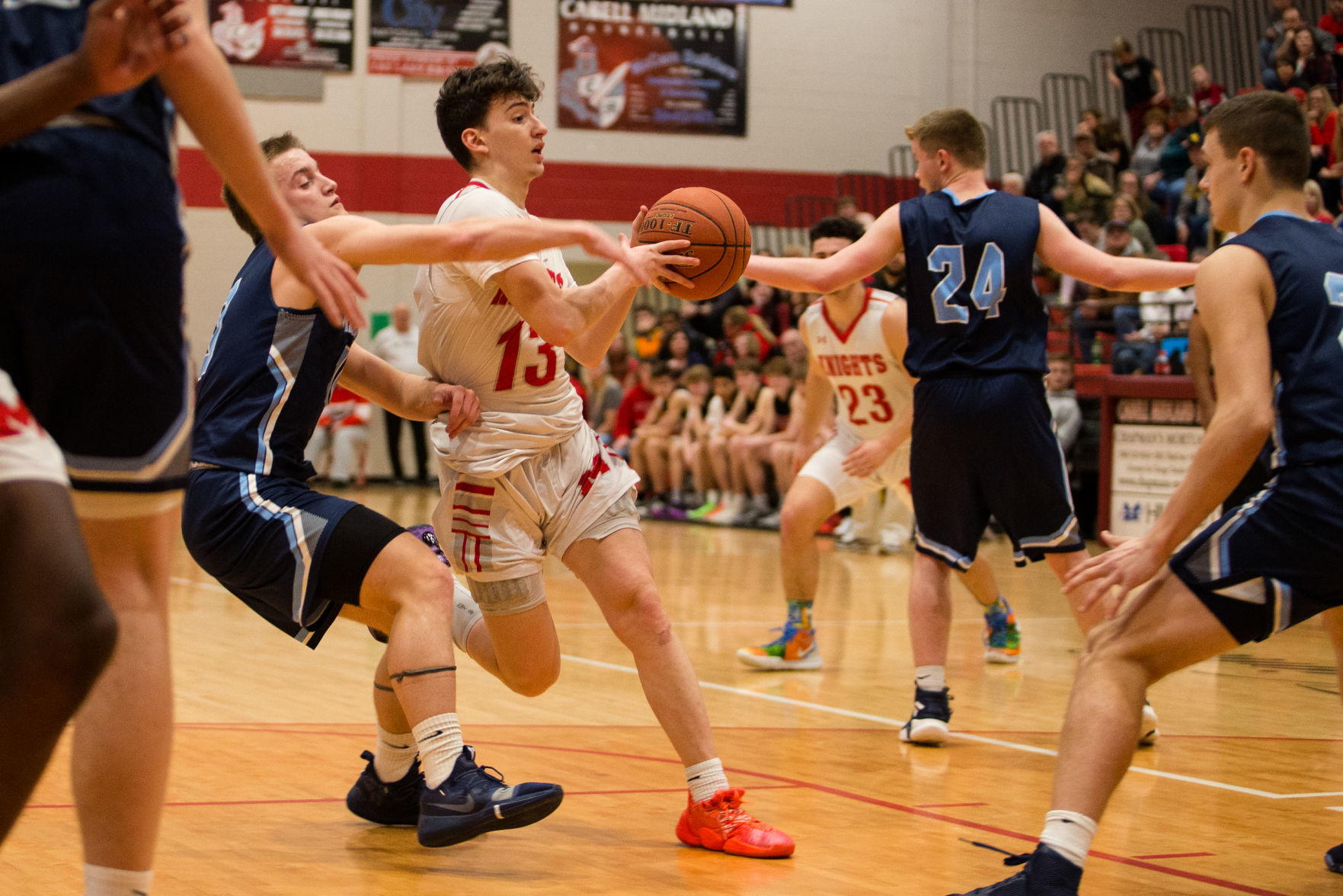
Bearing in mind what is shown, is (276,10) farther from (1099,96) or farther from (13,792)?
(13,792)

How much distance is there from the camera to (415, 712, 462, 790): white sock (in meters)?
3.39

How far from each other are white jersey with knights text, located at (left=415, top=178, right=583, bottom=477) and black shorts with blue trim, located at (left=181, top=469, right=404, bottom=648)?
0.43 metres

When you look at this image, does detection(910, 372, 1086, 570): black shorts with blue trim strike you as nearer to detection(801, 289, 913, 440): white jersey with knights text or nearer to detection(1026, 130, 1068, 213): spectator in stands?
detection(801, 289, 913, 440): white jersey with knights text

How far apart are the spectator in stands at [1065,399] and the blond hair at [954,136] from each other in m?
7.63

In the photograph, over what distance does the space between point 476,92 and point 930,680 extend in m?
2.52

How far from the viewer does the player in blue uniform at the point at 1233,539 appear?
286 cm

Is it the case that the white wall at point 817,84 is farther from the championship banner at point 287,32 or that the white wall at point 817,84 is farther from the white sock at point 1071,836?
the white sock at point 1071,836

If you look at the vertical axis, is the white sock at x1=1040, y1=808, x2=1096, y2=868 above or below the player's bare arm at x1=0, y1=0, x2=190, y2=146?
below

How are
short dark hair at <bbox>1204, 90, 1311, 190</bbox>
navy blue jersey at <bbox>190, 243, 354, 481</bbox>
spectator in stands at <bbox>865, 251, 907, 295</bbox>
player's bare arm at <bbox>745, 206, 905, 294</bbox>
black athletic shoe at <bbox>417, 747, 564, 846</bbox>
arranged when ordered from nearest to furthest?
short dark hair at <bbox>1204, 90, 1311, 190</bbox> → black athletic shoe at <bbox>417, 747, 564, 846</bbox> → navy blue jersey at <bbox>190, 243, 354, 481</bbox> → player's bare arm at <bbox>745, 206, 905, 294</bbox> → spectator in stands at <bbox>865, 251, 907, 295</bbox>

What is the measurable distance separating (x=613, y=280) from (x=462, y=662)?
11.4ft

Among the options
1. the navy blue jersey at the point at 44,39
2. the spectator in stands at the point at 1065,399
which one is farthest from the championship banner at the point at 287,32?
the navy blue jersey at the point at 44,39

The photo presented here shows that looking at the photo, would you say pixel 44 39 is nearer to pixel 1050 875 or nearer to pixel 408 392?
pixel 408 392

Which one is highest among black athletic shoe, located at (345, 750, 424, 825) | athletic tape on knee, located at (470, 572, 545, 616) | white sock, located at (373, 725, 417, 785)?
athletic tape on knee, located at (470, 572, 545, 616)

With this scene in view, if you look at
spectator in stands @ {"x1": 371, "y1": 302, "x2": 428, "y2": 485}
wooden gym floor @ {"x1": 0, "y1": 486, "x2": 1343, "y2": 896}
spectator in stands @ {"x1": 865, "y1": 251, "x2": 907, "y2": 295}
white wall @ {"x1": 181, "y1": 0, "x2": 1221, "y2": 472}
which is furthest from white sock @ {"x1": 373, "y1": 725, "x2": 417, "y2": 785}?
white wall @ {"x1": 181, "y1": 0, "x2": 1221, "y2": 472}
